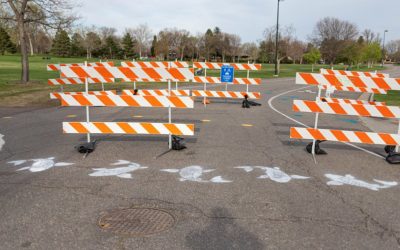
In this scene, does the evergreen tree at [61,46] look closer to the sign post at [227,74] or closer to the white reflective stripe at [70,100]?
the sign post at [227,74]

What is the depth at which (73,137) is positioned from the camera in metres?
8.63

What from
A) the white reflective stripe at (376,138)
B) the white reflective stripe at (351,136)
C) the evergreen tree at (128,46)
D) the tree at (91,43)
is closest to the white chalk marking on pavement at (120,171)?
the white reflective stripe at (351,136)

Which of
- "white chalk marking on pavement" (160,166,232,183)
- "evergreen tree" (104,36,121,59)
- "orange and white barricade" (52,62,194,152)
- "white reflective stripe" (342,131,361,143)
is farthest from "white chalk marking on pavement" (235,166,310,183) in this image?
"evergreen tree" (104,36,121,59)

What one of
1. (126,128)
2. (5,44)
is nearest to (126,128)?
(126,128)

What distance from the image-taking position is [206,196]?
16.4ft

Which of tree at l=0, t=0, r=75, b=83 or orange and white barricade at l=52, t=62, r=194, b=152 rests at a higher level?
tree at l=0, t=0, r=75, b=83

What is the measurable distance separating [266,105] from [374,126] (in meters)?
5.36

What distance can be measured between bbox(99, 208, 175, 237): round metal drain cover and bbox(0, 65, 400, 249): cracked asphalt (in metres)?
0.11

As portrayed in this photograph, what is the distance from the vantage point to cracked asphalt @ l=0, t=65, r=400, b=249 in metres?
3.79

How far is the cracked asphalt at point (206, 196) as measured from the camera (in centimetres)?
379

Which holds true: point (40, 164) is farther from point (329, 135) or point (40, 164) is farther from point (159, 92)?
point (159, 92)

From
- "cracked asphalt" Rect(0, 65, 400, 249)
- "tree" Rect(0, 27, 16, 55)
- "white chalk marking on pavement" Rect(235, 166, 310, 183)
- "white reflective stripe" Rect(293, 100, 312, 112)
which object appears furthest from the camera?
"tree" Rect(0, 27, 16, 55)

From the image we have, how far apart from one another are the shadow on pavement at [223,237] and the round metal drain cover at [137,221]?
456mm

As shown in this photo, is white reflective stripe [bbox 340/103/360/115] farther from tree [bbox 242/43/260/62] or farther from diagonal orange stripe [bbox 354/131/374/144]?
tree [bbox 242/43/260/62]
